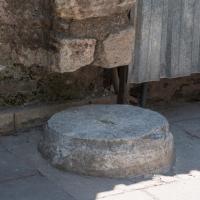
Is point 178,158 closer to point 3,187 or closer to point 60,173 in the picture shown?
point 60,173

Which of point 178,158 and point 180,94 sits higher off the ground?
point 180,94

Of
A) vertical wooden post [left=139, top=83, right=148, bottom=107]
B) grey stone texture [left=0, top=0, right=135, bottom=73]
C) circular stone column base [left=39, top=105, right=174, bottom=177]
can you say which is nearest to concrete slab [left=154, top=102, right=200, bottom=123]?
vertical wooden post [left=139, top=83, right=148, bottom=107]

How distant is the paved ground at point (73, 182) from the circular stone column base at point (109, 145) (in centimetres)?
8

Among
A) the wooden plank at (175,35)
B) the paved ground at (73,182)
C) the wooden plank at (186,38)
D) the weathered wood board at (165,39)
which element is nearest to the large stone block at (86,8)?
the weathered wood board at (165,39)

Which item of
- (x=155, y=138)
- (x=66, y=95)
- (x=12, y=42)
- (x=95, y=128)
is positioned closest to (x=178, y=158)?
(x=155, y=138)

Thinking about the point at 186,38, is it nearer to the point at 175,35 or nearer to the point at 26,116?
the point at 175,35

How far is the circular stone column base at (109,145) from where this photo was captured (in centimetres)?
488

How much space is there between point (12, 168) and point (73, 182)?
584 millimetres

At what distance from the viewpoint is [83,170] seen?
193 inches

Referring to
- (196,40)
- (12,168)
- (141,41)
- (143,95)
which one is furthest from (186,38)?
(12,168)

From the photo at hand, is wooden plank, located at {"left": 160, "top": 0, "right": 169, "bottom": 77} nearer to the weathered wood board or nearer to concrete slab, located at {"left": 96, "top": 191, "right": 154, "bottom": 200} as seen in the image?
the weathered wood board

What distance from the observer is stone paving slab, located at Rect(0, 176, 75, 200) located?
4.52 meters

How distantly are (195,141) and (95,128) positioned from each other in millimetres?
1223

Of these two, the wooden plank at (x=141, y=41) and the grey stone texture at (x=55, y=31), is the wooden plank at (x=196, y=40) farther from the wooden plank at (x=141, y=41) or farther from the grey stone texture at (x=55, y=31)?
the grey stone texture at (x=55, y=31)
